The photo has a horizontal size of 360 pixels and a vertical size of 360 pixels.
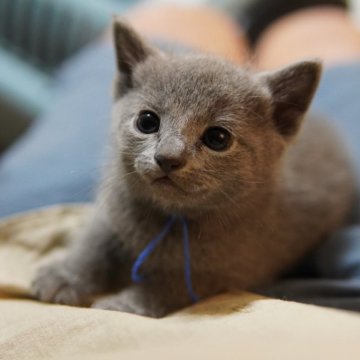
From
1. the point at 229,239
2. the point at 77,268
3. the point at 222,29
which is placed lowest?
the point at 77,268

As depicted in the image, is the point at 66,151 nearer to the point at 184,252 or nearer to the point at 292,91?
the point at 184,252

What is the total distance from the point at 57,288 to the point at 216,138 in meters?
0.47

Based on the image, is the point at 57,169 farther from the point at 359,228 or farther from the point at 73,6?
the point at 73,6

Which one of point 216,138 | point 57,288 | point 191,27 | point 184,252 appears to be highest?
point 191,27

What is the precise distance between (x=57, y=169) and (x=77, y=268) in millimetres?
491

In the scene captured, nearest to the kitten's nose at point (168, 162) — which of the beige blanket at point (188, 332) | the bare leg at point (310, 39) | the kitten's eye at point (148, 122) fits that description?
the kitten's eye at point (148, 122)

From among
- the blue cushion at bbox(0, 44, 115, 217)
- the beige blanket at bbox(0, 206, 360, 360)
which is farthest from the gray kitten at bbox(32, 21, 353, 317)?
the blue cushion at bbox(0, 44, 115, 217)

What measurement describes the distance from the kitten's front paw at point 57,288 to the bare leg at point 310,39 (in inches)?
47.3

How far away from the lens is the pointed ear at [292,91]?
104cm

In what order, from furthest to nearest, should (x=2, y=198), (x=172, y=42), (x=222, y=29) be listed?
Result: (x=222, y=29), (x=172, y=42), (x=2, y=198)

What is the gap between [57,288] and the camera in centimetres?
104

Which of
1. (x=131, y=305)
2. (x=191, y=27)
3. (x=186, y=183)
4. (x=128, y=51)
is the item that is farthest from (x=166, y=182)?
(x=191, y=27)

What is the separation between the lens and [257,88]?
1.05 m

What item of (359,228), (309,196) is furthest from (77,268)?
(359,228)
